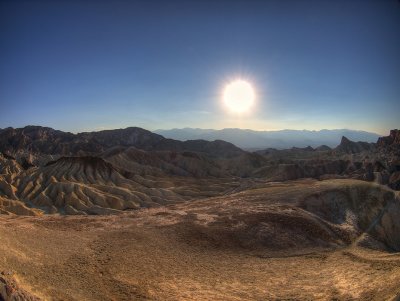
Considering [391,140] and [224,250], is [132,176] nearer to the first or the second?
[224,250]

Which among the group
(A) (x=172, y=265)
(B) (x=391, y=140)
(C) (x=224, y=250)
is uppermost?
(B) (x=391, y=140)

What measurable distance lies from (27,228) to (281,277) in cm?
2253

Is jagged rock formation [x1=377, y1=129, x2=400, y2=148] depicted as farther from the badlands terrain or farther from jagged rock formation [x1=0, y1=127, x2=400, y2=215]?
the badlands terrain

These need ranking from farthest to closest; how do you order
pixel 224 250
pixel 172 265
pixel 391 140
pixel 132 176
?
pixel 391 140 → pixel 132 176 → pixel 224 250 → pixel 172 265

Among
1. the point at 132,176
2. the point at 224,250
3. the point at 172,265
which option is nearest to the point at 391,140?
the point at 132,176

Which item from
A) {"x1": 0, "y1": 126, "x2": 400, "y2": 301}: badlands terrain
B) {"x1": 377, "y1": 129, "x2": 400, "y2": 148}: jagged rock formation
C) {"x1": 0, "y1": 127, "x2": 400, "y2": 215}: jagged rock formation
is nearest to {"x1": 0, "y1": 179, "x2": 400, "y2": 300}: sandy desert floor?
{"x1": 0, "y1": 126, "x2": 400, "y2": 301}: badlands terrain

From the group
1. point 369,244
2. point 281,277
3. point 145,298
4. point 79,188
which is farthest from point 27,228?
point 79,188

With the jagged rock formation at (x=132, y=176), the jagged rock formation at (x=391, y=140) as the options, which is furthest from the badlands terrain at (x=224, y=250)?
the jagged rock formation at (x=391, y=140)

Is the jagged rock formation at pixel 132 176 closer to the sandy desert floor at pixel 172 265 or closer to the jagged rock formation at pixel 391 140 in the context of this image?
the jagged rock formation at pixel 391 140

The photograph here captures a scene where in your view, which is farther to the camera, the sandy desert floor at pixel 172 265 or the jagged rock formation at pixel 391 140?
the jagged rock formation at pixel 391 140

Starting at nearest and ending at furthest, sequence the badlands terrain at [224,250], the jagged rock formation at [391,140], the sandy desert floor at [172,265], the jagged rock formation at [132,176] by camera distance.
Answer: the sandy desert floor at [172,265] < the badlands terrain at [224,250] < the jagged rock formation at [132,176] < the jagged rock formation at [391,140]

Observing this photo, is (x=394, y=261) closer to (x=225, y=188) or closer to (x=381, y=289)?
(x=381, y=289)

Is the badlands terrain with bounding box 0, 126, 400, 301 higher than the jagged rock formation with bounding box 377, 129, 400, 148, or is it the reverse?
the jagged rock formation with bounding box 377, 129, 400, 148

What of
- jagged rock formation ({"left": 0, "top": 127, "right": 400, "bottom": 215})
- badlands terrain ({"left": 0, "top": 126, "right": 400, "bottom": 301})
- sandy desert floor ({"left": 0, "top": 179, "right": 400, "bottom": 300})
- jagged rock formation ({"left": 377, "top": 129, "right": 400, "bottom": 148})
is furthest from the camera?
jagged rock formation ({"left": 377, "top": 129, "right": 400, "bottom": 148})
